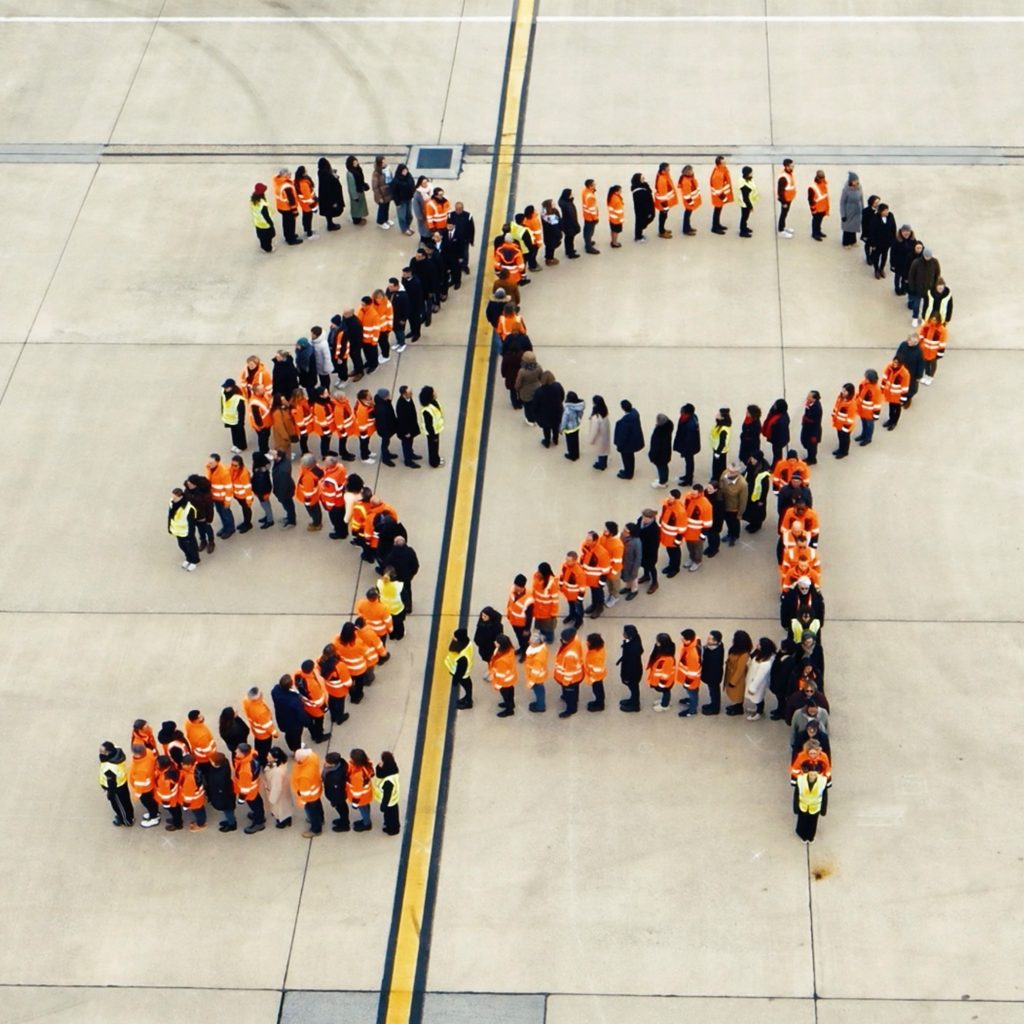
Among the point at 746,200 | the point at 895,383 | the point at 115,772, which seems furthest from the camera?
the point at 746,200

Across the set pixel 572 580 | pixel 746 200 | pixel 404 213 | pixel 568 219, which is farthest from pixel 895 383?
pixel 404 213

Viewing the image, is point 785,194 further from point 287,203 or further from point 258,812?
point 258,812

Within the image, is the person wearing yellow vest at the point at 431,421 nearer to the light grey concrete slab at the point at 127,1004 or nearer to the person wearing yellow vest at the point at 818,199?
the person wearing yellow vest at the point at 818,199

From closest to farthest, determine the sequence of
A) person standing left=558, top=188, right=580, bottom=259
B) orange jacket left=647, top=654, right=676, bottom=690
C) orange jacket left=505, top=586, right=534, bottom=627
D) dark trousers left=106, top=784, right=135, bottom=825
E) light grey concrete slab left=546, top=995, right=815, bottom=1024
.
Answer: light grey concrete slab left=546, top=995, right=815, bottom=1024 < dark trousers left=106, top=784, right=135, bottom=825 < orange jacket left=647, top=654, right=676, bottom=690 < orange jacket left=505, top=586, right=534, bottom=627 < person standing left=558, top=188, right=580, bottom=259

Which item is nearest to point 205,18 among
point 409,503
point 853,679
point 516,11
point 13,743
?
point 516,11

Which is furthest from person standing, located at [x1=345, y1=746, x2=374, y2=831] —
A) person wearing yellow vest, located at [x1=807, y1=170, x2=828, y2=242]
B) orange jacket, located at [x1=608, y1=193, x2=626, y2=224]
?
person wearing yellow vest, located at [x1=807, y1=170, x2=828, y2=242]

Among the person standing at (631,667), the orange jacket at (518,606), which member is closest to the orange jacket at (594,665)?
the person standing at (631,667)

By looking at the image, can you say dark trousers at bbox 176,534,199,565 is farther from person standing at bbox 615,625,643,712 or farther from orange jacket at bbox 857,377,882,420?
orange jacket at bbox 857,377,882,420
